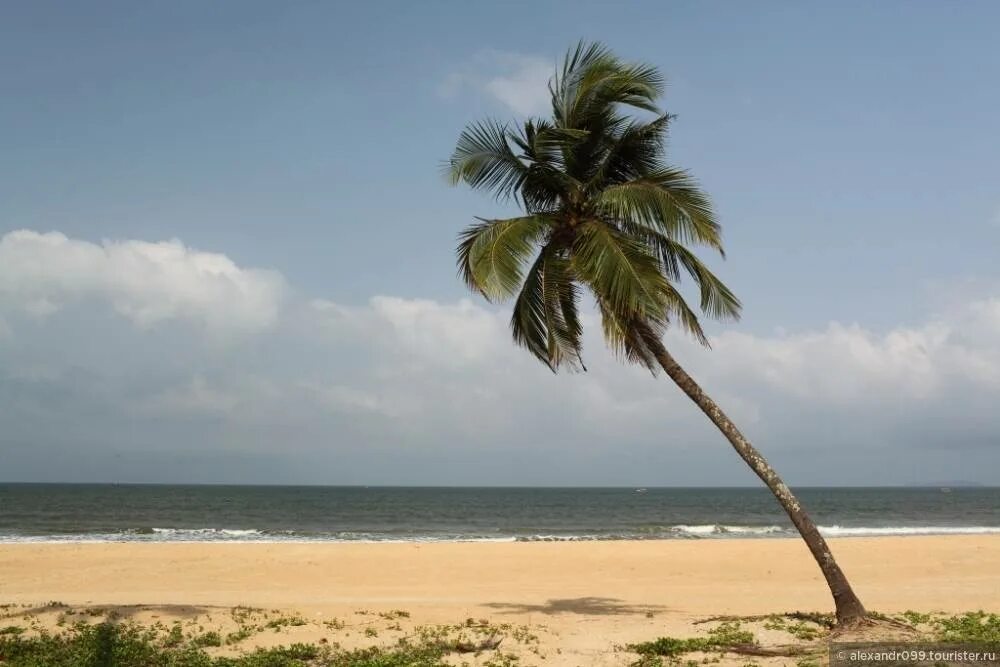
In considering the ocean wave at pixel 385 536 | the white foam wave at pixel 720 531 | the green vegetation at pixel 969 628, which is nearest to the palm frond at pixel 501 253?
the green vegetation at pixel 969 628

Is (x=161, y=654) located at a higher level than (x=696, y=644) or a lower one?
lower

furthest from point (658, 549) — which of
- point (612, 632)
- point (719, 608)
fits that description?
point (612, 632)

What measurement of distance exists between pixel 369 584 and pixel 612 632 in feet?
32.3

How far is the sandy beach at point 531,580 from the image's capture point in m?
13.1

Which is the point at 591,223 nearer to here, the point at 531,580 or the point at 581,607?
the point at 581,607

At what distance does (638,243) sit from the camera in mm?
11516

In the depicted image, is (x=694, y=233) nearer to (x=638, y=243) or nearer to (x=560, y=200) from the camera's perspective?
(x=638, y=243)

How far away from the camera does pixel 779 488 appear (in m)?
11.2

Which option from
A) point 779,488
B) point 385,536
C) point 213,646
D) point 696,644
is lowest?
point 385,536

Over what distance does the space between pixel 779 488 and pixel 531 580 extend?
10.4 meters

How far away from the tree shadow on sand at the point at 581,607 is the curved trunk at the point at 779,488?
3.67 m

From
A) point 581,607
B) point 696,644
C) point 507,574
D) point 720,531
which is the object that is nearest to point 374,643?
point 696,644

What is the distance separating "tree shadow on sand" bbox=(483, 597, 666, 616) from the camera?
544 inches

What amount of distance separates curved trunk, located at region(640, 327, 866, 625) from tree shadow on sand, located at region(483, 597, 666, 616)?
3668mm
